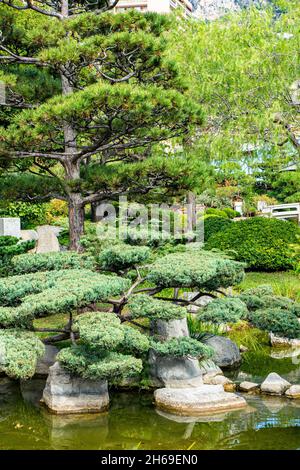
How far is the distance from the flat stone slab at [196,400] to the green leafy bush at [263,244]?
17.7 ft

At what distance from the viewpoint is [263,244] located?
11008 millimetres

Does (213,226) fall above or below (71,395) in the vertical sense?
above

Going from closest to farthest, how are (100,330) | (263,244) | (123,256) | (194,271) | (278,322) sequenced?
(100,330) < (194,271) < (123,256) < (278,322) < (263,244)

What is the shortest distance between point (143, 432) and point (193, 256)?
2.17 m

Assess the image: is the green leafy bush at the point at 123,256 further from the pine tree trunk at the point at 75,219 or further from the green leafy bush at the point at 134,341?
the pine tree trunk at the point at 75,219

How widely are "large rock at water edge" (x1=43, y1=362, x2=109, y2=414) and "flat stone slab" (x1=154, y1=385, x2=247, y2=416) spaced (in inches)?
25.0

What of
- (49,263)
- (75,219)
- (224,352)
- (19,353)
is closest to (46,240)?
(75,219)

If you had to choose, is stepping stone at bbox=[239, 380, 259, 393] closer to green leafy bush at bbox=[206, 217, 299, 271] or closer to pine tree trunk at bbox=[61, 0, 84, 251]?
pine tree trunk at bbox=[61, 0, 84, 251]

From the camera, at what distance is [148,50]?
6.88 metres

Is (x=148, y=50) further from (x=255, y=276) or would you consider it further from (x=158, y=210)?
(x=255, y=276)

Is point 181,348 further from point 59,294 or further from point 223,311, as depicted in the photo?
point 59,294

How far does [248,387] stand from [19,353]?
261cm

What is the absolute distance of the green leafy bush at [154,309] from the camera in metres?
5.66

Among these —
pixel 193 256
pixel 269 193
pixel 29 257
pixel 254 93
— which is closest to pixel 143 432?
pixel 193 256
